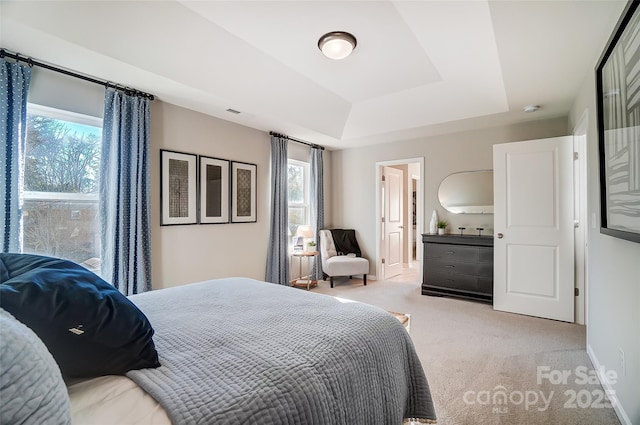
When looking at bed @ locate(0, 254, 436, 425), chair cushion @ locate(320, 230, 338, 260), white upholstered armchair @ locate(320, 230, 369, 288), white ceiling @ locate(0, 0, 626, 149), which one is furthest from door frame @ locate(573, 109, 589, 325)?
chair cushion @ locate(320, 230, 338, 260)

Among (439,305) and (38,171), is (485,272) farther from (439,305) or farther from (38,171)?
(38,171)

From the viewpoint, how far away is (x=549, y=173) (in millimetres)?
3395

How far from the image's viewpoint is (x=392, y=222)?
226 inches

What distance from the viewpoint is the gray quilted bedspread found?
0.83m

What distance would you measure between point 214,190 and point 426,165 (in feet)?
10.7

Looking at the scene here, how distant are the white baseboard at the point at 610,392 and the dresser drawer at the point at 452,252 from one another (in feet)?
5.52

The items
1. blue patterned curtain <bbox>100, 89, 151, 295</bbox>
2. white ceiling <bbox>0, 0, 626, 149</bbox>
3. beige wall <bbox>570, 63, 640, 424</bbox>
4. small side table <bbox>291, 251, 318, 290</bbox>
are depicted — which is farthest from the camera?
small side table <bbox>291, 251, 318, 290</bbox>

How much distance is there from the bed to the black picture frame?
127 cm

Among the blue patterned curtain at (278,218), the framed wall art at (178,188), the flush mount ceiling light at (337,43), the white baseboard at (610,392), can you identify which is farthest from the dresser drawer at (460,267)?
the framed wall art at (178,188)

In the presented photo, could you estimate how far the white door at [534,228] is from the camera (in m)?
3.31

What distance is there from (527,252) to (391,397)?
3.13m

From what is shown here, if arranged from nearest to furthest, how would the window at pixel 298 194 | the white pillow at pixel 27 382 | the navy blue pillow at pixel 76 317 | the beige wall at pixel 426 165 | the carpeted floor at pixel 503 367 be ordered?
the white pillow at pixel 27 382 < the navy blue pillow at pixel 76 317 < the carpeted floor at pixel 503 367 < the beige wall at pixel 426 165 < the window at pixel 298 194

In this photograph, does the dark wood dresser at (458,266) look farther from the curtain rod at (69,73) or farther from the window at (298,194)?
the curtain rod at (69,73)

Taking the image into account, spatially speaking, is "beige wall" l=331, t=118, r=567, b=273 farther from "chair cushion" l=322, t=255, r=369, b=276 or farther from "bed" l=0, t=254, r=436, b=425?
"bed" l=0, t=254, r=436, b=425
